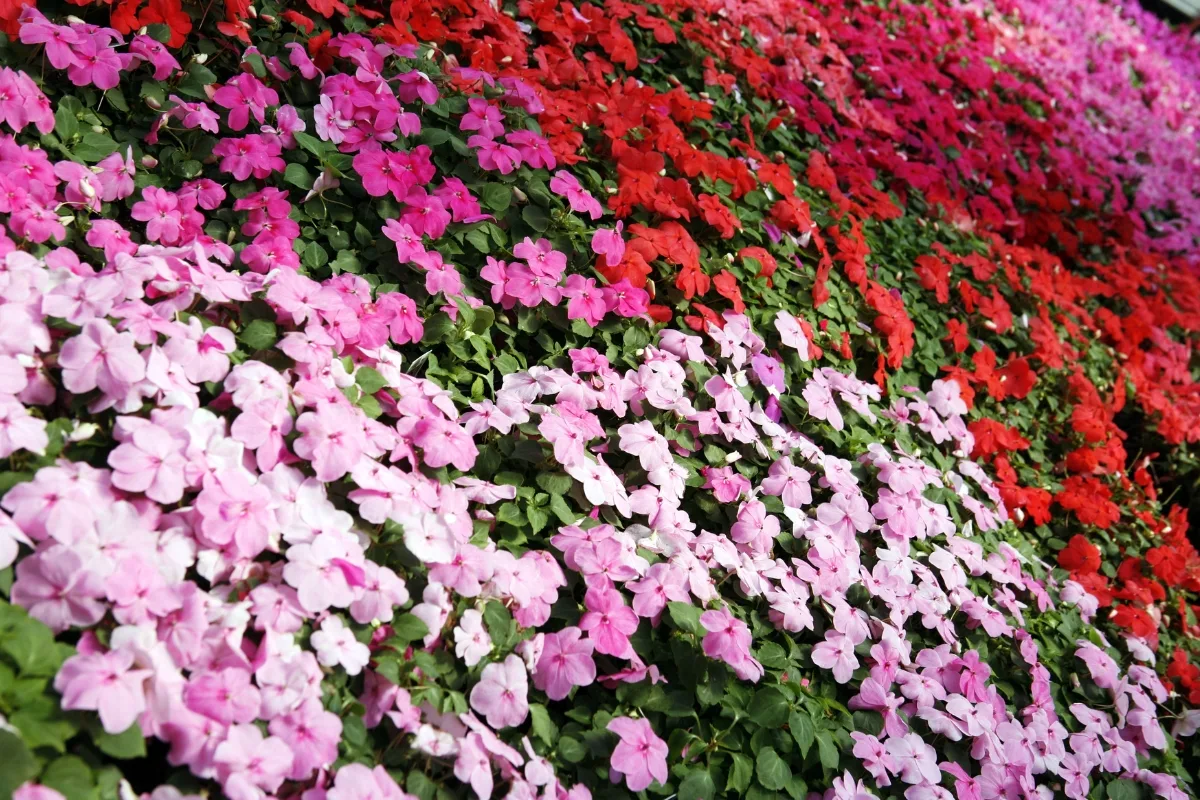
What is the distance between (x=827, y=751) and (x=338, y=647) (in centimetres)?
84

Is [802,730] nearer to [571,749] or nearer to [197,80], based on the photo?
[571,749]

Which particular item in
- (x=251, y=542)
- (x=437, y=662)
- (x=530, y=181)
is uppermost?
(x=530, y=181)

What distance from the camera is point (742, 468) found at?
2025 mm

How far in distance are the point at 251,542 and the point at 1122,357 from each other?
10.9ft

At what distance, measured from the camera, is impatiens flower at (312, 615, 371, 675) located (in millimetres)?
1300

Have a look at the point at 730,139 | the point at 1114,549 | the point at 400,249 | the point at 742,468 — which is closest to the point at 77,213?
the point at 400,249

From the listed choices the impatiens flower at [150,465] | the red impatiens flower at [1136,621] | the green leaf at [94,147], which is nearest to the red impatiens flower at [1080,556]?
the red impatiens flower at [1136,621]

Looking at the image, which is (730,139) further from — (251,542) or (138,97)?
(251,542)

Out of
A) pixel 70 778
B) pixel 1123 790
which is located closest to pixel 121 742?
pixel 70 778

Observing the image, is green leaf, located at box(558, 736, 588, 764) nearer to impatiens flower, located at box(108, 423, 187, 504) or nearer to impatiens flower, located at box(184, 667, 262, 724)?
impatiens flower, located at box(184, 667, 262, 724)

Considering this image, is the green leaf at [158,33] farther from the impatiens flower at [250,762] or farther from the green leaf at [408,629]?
the impatiens flower at [250,762]

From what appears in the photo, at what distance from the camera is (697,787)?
4.83ft

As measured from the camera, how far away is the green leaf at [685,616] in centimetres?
155

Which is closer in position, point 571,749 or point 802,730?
point 571,749
